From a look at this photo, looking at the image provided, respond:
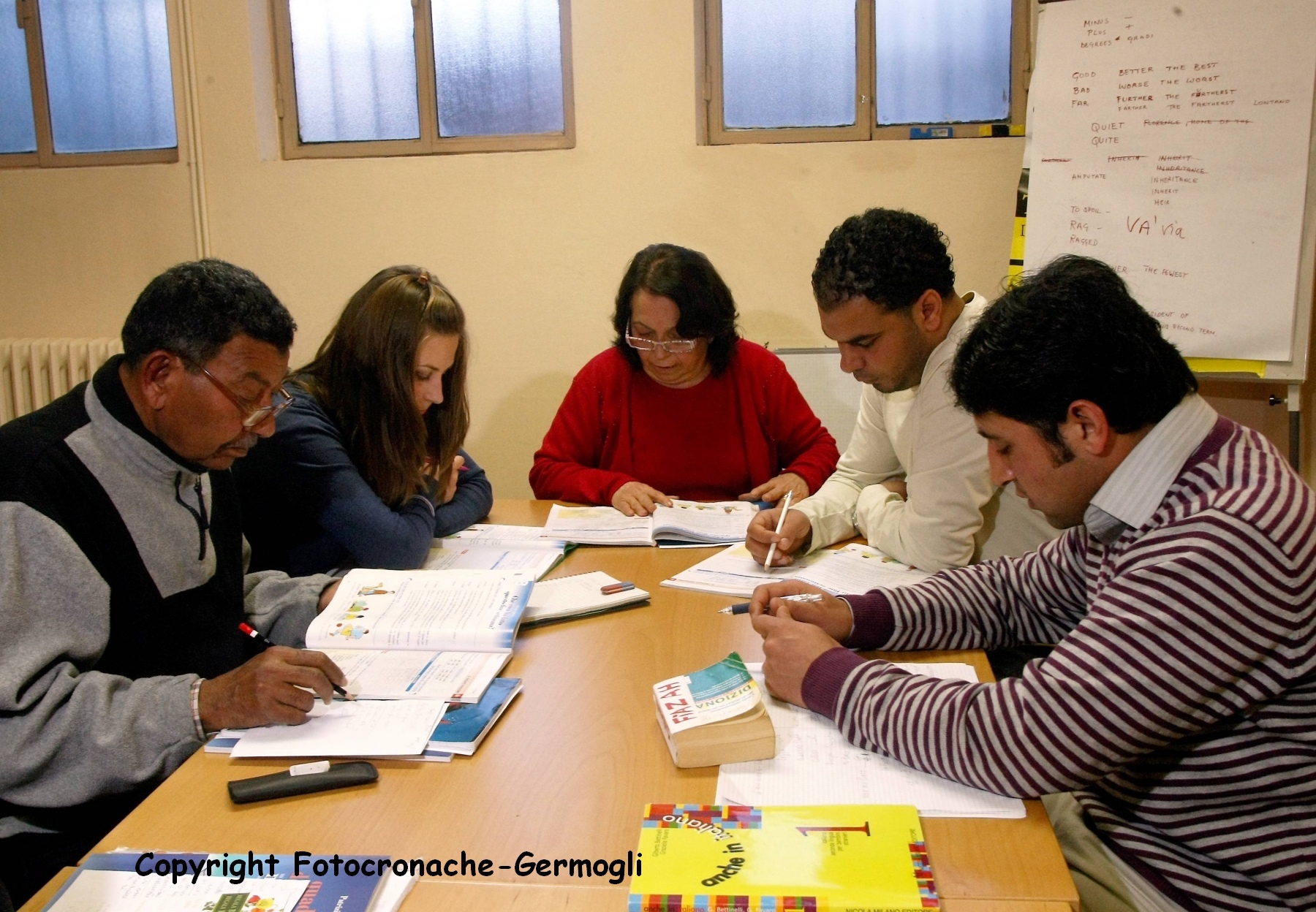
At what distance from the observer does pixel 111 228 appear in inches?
145

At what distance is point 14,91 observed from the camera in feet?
12.5

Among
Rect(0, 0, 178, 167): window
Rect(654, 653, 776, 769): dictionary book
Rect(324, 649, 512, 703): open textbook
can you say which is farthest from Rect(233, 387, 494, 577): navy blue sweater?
Rect(0, 0, 178, 167): window

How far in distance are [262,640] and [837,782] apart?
42.3 inches

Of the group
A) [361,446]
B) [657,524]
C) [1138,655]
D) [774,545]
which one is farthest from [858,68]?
[1138,655]

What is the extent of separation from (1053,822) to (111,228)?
3.74 meters

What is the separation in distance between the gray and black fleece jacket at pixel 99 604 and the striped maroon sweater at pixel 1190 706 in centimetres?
92

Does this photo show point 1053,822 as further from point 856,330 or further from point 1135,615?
point 856,330

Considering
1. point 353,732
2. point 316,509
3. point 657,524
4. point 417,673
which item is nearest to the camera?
point 353,732

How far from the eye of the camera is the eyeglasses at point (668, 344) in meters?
2.54

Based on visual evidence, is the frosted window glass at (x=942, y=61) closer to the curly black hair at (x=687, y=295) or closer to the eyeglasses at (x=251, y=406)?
the curly black hair at (x=687, y=295)

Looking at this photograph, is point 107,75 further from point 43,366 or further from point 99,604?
point 99,604

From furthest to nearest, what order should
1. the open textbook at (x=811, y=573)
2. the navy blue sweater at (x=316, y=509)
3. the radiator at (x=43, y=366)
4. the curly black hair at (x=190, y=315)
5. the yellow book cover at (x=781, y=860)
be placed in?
1. the radiator at (x=43, y=366)
2. the navy blue sweater at (x=316, y=509)
3. the open textbook at (x=811, y=573)
4. the curly black hair at (x=190, y=315)
5. the yellow book cover at (x=781, y=860)

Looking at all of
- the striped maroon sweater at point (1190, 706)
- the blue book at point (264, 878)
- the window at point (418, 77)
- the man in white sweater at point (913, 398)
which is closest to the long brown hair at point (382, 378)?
the man in white sweater at point (913, 398)

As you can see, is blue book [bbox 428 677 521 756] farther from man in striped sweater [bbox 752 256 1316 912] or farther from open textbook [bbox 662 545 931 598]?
open textbook [bbox 662 545 931 598]
